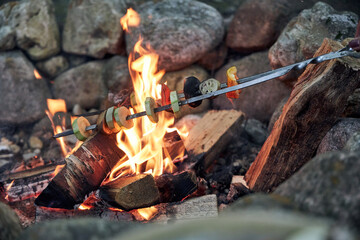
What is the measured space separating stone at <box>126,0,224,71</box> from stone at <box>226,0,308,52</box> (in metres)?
0.25

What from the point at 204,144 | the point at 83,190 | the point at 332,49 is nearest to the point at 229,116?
the point at 204,144

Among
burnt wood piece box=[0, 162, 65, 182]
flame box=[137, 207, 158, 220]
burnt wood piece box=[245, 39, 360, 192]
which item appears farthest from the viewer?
burnt wood piece box=[0, 162, 65, 182]

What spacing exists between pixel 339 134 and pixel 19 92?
466cm

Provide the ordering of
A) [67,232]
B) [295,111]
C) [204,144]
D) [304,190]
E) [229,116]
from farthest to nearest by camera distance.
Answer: [229,116] < [204,144] < [295,111] < [304,190] < [67,232]

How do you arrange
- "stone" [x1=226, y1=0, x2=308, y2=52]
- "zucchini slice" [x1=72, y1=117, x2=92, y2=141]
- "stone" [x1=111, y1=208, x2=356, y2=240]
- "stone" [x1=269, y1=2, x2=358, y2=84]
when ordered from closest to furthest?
"stone" [x1=111, y1=208, x2=356, y2=240]
"zucchini slice" [x1=72, y1=117, x2=92, y2=141]
"stone" [x1=269, y1=2, x2=358, y2=84]
"stone" [x1=226, y1=0, x2=308, y2=52]

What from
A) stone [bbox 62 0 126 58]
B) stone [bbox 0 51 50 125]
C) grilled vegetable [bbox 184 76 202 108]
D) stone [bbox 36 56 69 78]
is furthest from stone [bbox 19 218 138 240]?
stone [bbox 36 56 69 78]

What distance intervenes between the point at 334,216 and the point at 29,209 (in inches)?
110

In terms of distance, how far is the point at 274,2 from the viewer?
13.5 feet

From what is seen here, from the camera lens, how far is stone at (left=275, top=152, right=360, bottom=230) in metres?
1.04

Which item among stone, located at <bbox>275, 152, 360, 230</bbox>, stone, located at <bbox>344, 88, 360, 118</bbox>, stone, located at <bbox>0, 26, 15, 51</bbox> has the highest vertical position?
stone, located at <bbox>0, 26, 15, 51</bbox>

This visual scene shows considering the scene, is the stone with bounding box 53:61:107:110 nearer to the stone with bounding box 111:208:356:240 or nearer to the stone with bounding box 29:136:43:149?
the stone with bounding box 29:136:43:149

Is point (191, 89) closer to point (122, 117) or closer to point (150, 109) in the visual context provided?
point (150, 109)

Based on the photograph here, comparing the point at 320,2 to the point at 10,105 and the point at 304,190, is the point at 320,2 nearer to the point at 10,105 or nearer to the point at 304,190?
the point at 304,190

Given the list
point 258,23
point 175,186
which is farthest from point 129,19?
point 175,186
